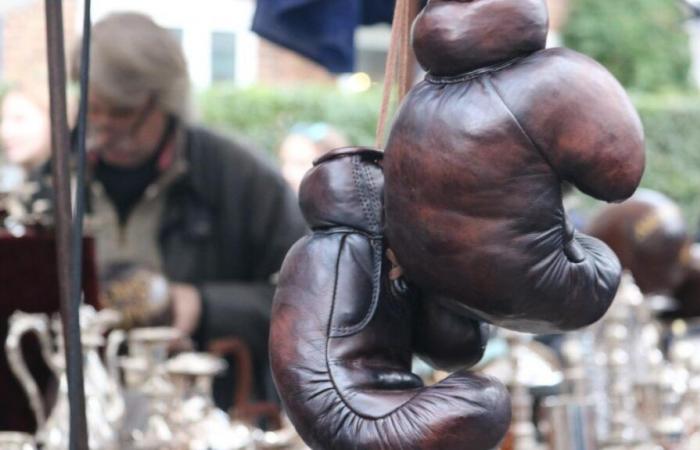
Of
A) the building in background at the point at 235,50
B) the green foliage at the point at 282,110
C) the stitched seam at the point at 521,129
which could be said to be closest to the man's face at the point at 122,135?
the stitched seam at the point at 521,129

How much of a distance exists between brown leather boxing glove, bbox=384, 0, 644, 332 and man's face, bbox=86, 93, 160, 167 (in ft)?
7.27

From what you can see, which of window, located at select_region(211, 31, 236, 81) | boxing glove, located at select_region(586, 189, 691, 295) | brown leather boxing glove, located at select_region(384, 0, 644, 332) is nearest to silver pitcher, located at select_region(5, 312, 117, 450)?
brown leather boxing glove, located at select_region(384, 0, 644, 332)

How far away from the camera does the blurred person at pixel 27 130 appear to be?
3512mm

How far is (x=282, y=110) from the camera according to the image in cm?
882

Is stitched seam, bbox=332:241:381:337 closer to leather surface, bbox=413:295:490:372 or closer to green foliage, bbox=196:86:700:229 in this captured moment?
leather surface, bbox=413:295:490:372

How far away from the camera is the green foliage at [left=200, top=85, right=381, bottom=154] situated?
8633 millimetres

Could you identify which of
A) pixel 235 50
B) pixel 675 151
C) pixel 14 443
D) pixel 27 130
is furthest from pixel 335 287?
pixel 675 151

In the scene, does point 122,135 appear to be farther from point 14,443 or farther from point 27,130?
point 14,443

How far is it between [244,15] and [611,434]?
791cm

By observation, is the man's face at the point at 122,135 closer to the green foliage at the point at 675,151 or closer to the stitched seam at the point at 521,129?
the stitched seam at the point at 521,129

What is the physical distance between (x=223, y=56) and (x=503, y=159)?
9294 mm

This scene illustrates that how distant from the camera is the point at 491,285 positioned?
109cm

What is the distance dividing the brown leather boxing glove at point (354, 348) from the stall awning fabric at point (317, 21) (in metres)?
1.28

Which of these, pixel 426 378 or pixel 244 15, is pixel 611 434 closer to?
pixel 426 378
